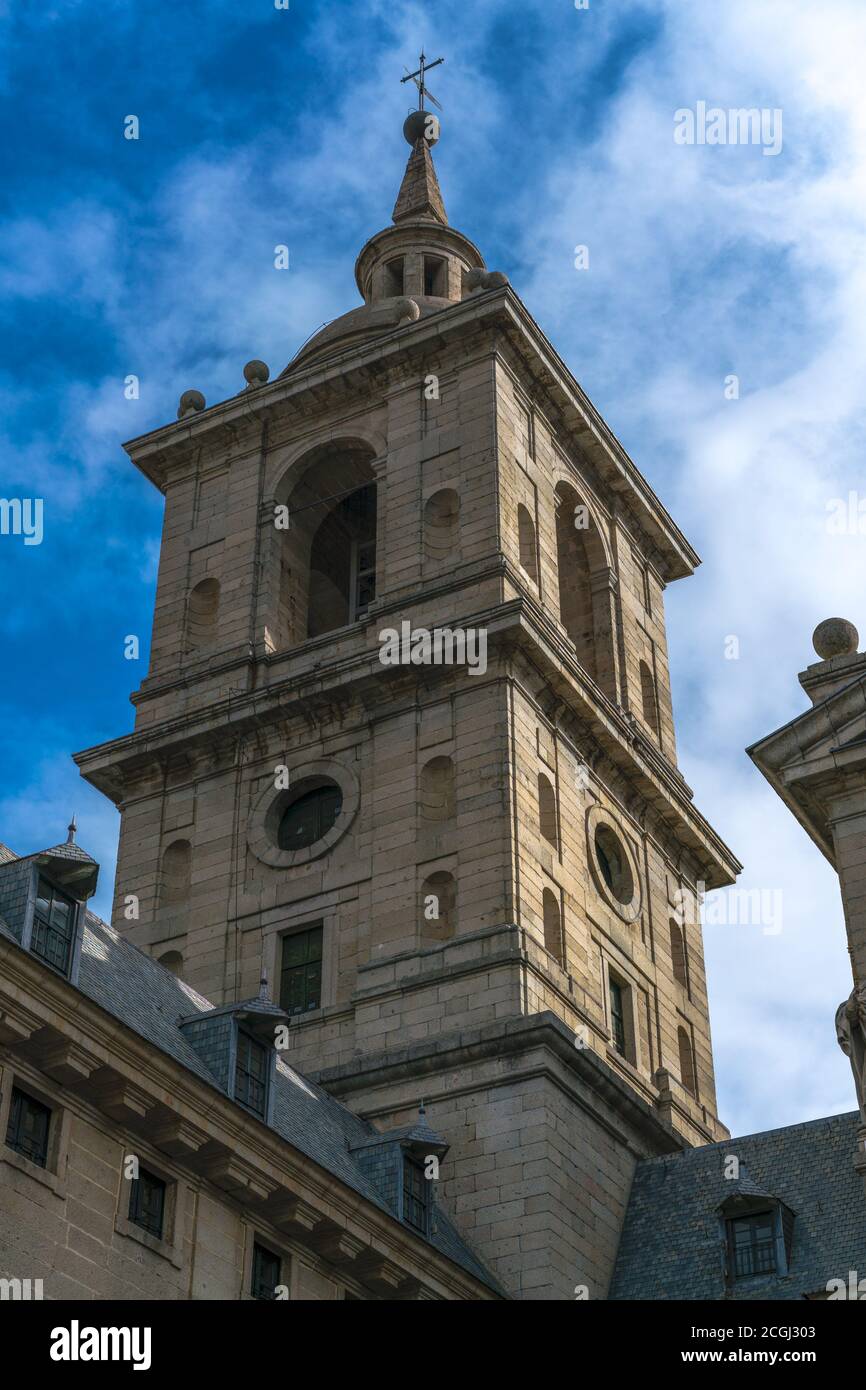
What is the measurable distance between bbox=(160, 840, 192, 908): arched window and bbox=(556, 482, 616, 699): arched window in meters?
13.2

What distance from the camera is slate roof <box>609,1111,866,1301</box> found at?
146 feet

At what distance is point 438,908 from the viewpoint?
5297 cm

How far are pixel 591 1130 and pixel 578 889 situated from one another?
7.54 metres

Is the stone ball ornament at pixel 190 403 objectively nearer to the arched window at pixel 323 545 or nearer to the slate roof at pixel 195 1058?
the arched window at pixel 323 545

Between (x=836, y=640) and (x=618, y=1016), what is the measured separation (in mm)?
16532

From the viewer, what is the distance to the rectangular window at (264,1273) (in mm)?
36562

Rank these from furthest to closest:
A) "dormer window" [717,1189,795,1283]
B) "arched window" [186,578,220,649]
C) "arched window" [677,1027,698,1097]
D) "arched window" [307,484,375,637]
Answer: "arched window" [307,484,375,637], "arched window" [186,578,220,649], "arched window" [677,1027,698,1097], "dormer window" [717,1189,795,1283]

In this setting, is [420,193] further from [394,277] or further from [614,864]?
[614,864]

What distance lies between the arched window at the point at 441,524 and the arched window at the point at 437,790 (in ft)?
22.2

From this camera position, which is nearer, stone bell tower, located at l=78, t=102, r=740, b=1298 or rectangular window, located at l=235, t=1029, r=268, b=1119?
rectangular window, located at l=235, t=1029, r=268, b=1119

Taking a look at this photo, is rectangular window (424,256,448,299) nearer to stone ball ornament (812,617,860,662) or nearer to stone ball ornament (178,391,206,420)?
stone ball ornament (178,391,206,420)

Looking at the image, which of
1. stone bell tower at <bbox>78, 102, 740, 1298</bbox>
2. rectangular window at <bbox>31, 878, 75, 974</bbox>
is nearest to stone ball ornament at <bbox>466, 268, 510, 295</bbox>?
stone bell tower at <bbox>78, 102, 740, 1298</bbox>

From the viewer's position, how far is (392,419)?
208 feet
